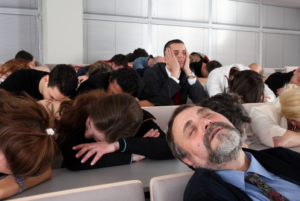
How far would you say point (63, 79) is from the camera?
2.00 metres

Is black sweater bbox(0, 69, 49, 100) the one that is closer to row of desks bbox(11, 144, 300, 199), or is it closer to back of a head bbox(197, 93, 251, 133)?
row of desks bbox(11, 144, 300, 199)

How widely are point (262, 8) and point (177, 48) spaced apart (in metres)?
7.23

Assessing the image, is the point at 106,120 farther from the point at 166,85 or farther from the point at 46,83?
the point at 166,85

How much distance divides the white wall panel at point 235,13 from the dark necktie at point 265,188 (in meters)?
7.98

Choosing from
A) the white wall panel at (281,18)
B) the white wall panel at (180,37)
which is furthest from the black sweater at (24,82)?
the white wall panel at (281,18)

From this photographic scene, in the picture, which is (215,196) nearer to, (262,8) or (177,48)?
(177,48)

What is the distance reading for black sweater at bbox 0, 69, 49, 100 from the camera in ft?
7.21

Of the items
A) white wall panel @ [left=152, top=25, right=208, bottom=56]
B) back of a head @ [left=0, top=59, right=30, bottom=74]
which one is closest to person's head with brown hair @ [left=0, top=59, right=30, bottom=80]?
back of a head @ [left=0, top=59, right=30, bottom=74]

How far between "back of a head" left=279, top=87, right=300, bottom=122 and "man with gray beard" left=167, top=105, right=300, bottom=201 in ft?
2.04

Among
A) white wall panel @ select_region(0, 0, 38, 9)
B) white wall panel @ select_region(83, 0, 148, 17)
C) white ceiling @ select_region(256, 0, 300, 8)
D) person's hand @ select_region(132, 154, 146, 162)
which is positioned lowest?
person's hand @ select_region(132, 154, 146, 162)

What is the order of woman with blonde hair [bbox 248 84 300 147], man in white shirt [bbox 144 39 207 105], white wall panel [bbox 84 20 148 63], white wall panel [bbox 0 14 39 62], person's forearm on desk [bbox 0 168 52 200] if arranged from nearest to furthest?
person's forearm on desk [bbox 0 168 52 200] < woman with blonde hair [bbox 248 84 300 147] < man in white shirt [bbox 144 39 207 105] < white wall panel [bbox 0 14 39 62] < white wall panel [bbox 84 20 148 63]

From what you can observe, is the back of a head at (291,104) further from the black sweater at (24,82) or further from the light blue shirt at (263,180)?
the black sweater at (24,82)

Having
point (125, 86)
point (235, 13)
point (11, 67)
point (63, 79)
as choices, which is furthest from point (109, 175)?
point (235, 13)

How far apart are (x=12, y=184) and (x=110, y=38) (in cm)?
652
